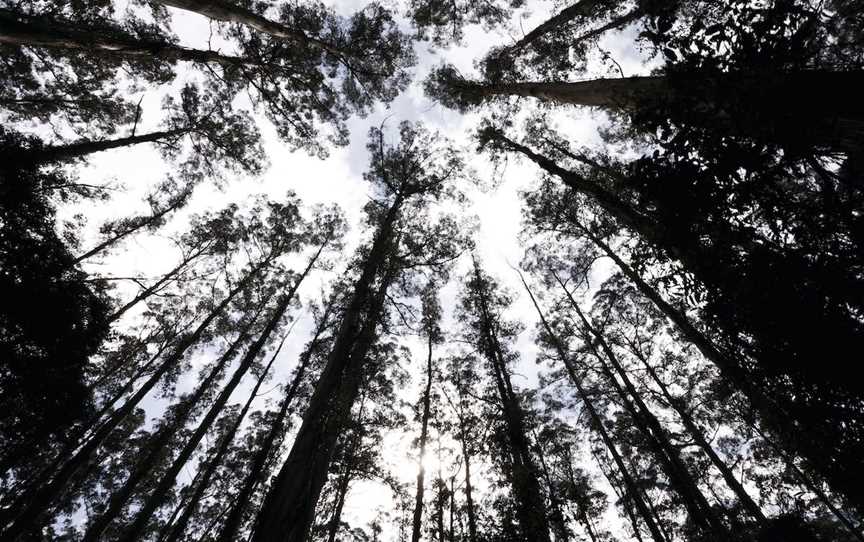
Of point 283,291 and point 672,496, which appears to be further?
point 283,291

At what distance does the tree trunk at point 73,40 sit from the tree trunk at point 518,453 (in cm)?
1267

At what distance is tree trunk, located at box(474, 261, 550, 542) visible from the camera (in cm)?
833

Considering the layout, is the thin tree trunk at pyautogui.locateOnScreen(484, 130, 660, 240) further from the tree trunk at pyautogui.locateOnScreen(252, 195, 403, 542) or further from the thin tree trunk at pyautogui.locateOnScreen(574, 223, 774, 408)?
the tree trunk at pyautogui.locateOnScreen(252, 195, 403, 542)

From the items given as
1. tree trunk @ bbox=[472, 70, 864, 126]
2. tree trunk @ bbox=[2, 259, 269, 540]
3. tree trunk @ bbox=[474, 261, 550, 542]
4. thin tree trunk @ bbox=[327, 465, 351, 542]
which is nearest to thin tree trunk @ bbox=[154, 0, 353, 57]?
tree trunk @ bbox=[472, 70, 864, 126]

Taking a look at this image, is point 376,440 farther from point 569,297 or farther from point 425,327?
point 569,297

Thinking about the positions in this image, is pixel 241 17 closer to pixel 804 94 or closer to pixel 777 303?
pixel 804 94

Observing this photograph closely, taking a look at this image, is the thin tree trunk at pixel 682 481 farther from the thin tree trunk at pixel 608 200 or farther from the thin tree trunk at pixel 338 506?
the thin tree trunk at pixel 338 506

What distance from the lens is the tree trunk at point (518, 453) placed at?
8328 mm

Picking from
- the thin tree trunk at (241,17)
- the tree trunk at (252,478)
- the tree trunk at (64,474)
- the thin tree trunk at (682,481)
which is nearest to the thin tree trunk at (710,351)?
the thin tree trunk at (682,481)

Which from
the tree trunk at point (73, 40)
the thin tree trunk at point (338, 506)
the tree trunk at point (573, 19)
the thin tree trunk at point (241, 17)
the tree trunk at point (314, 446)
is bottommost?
the tree trunk at point (314, 446)

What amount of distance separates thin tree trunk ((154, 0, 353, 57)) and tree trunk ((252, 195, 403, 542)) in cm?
678

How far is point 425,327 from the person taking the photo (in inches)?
619

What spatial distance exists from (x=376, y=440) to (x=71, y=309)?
10.2 meters

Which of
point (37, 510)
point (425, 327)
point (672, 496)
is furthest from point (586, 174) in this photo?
point (37, 510)
